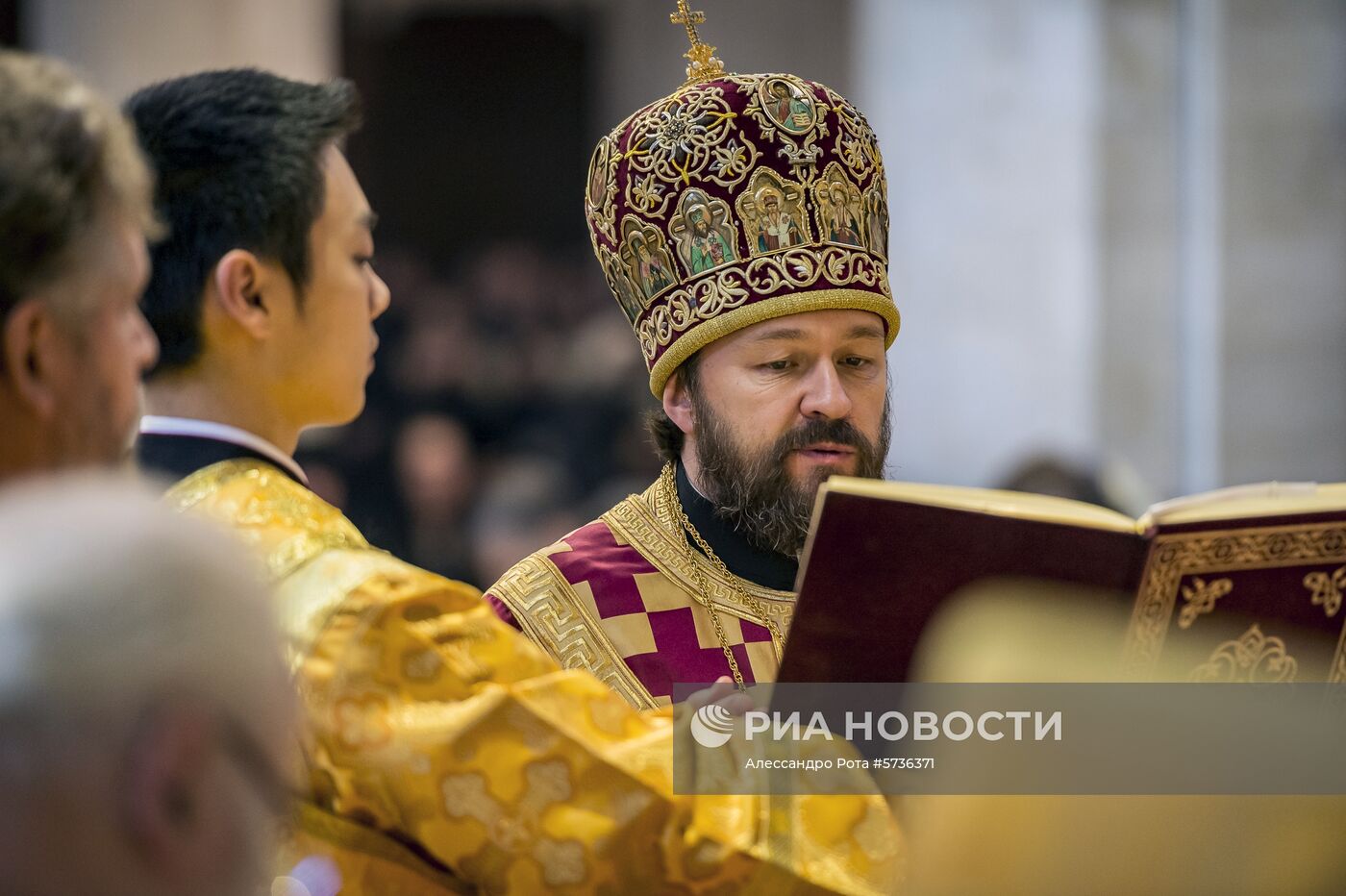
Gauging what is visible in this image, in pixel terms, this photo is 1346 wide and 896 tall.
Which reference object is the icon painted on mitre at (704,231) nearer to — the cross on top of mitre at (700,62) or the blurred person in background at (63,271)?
the cross on top of mitre at (700,62)

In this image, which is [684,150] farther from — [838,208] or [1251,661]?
[1251,661]

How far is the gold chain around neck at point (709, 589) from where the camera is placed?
134 inches

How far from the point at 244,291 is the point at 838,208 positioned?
1.46 m

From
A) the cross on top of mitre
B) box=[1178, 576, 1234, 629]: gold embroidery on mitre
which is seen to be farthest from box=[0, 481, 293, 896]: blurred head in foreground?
the cross on top of mitre

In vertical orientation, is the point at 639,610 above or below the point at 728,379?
below

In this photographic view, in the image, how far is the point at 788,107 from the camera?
3533 millimetres

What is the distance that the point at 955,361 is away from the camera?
352 inches

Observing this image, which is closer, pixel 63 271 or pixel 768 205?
pixel 63 271

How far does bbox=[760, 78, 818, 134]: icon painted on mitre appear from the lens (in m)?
3.52

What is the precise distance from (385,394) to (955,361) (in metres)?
2.97

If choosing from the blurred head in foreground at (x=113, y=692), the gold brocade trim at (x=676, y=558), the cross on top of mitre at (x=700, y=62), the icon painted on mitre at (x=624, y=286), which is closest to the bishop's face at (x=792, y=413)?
the gold brocade trim at (x=676, y=558)

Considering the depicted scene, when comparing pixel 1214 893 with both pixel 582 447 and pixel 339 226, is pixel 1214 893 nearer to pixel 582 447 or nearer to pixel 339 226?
pixel 339 226

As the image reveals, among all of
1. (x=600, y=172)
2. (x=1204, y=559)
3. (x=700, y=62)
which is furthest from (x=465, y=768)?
(x=700, y=62)

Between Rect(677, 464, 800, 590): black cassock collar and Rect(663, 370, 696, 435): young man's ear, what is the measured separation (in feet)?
0.50
